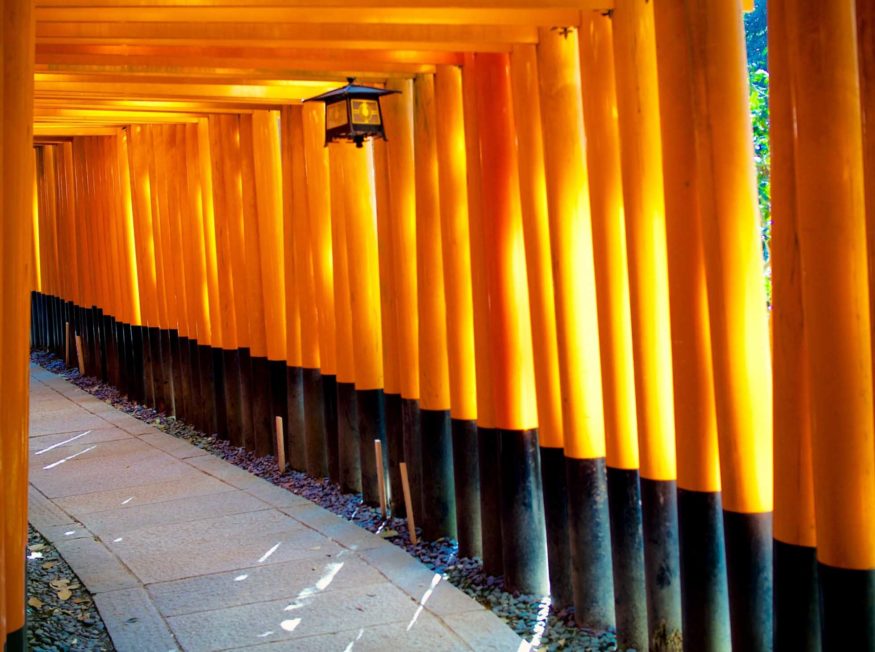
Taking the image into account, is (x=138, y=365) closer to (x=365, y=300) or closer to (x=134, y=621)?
(x=365, y=300)

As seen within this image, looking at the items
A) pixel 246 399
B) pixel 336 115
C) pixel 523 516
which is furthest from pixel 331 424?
pixel 336 115

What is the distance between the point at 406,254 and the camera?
8078 millimetres

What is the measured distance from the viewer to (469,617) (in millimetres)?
6074

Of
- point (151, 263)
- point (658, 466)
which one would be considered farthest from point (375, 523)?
point (151, 263)

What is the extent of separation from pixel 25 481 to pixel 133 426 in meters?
9.01

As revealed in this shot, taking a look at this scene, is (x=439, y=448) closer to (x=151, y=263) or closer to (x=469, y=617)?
(x=469, y=617)

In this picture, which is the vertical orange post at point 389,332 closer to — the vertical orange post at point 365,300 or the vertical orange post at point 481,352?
the vertical orange post at point 365,300

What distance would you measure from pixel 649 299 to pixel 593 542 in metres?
1.48

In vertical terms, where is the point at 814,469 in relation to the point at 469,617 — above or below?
above

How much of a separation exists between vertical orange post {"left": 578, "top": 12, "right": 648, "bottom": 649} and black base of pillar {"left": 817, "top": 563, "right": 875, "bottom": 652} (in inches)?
67.9

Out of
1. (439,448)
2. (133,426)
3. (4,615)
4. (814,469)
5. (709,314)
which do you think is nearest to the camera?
(4,615)

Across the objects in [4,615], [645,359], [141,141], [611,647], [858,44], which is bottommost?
[611,647]

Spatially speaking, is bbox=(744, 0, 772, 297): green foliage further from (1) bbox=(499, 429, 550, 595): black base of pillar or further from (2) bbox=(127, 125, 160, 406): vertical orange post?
(2) bbox=(127, 125, 160, 406): vertical orange post

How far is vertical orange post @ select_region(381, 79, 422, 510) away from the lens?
7883 mm
